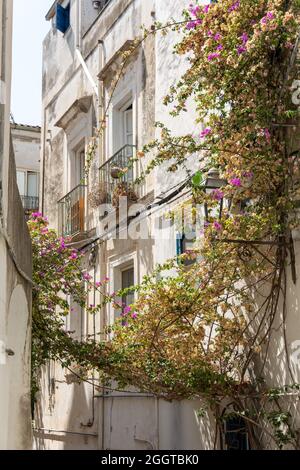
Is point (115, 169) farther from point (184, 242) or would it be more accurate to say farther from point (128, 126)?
point (184, 242)

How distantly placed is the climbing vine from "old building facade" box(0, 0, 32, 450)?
2350mm

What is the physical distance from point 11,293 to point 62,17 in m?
12.5

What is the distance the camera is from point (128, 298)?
13.6m

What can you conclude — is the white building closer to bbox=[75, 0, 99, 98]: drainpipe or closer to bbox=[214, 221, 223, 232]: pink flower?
bbox=[75, 0, 99, 98]: drainpipe

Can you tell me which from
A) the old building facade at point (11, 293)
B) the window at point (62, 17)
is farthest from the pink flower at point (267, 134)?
the window at point (62, 17)

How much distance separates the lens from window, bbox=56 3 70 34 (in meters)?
17.9

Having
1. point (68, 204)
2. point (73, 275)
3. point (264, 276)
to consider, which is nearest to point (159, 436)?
point (73, 275)

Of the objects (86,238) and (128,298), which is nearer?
(128,298)

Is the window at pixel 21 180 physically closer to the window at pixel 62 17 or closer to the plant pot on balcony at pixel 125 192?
the window at pixel 62 17

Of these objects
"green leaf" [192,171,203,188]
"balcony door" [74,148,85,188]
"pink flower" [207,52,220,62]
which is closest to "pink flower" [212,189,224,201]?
"green leaf" [192,171,203,188]

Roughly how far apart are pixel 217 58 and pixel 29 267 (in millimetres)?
3312

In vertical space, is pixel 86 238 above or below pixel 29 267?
above
